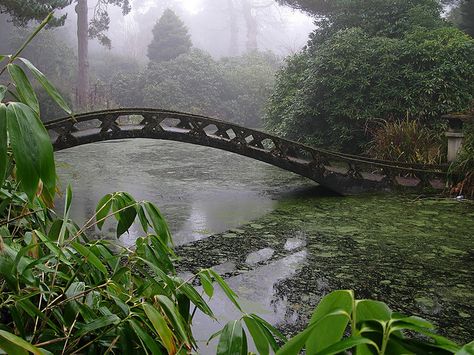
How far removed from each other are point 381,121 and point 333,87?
106 centimetres

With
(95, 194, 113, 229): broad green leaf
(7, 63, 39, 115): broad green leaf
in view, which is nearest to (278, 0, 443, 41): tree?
(95, 194, 113, 229): broad green leaf

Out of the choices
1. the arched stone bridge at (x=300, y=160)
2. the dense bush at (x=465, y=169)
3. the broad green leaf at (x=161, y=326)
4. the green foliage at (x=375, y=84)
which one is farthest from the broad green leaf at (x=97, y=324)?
the green foliage at (x=375, y=84)

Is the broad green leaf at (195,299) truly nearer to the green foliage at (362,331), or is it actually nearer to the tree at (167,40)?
the green foliage at (362,331)

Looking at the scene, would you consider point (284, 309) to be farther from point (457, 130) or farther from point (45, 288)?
point (457, 130)

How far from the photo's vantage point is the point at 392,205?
17.2ft

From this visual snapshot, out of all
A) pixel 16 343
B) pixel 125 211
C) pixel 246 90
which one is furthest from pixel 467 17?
pixel 16 343

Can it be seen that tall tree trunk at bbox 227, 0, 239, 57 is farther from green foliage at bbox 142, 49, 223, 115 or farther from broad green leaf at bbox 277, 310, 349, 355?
broad green leaf at bbox 277, 310, 349, 355

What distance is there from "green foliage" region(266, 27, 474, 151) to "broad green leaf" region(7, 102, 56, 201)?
298 inches

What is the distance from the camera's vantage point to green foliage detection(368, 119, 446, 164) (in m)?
6.86

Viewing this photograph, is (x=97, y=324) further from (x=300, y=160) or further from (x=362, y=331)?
(x=300, y=160)

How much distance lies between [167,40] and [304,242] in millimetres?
→ 20701

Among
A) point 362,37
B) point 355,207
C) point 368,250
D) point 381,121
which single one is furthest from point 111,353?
point 362,37

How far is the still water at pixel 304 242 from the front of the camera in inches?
112

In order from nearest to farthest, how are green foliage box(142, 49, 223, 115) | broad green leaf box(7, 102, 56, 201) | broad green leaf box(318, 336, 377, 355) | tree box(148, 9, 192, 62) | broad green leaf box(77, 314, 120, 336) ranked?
broad green leaf box(318, 336, 377, 355) < broad green leaf box(7, 102, 56, 201) < broad green leaf box(77, 314, 120, 336) < green foliage box(142, 49, 223, 115) < tree box(148, 9, 192, 62)
